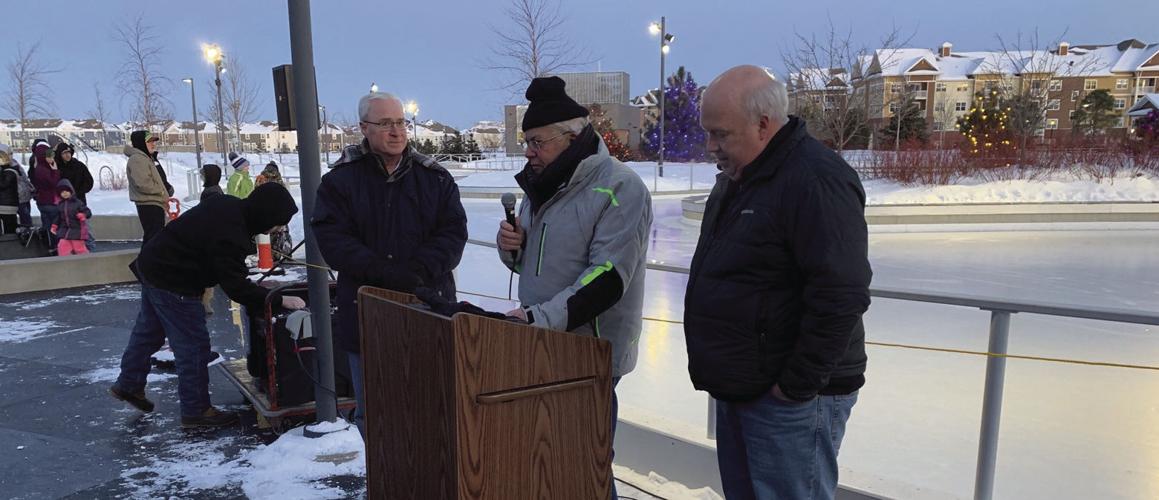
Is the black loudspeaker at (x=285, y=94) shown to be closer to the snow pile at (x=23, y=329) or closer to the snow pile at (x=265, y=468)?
the snow pile at (x=265, y=468)

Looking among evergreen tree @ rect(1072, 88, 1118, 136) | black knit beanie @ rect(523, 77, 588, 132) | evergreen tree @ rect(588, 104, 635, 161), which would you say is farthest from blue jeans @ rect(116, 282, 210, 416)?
evergreen tree @ rect(1072, 88, 1118, 136)

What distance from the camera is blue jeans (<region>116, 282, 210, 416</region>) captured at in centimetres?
407

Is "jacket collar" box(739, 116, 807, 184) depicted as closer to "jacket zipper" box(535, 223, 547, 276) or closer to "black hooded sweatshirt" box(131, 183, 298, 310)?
"jacket zipper" box(535, 223, 547, 276)

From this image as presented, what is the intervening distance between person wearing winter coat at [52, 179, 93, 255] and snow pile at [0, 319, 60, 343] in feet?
10.5

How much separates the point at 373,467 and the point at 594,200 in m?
1.07

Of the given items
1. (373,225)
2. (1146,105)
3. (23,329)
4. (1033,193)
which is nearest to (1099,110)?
(1146,105)

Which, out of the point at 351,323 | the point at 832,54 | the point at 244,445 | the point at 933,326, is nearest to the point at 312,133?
the point at 351,323

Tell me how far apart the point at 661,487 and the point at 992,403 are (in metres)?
1.42

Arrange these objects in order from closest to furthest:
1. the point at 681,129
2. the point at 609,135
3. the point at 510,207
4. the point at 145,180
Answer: the point at 510,207 < the point at 145,180 < the point at 609,135 < the point at 681,129

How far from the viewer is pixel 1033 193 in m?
18.9

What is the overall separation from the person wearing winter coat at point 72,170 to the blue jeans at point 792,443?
10957 millimetres

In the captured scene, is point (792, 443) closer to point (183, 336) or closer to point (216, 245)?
point (216, 245)

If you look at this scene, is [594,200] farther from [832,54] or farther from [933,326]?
[832,54]

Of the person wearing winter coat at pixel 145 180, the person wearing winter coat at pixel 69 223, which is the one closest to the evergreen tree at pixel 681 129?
the person wearing winter coat at pixel 69 223
